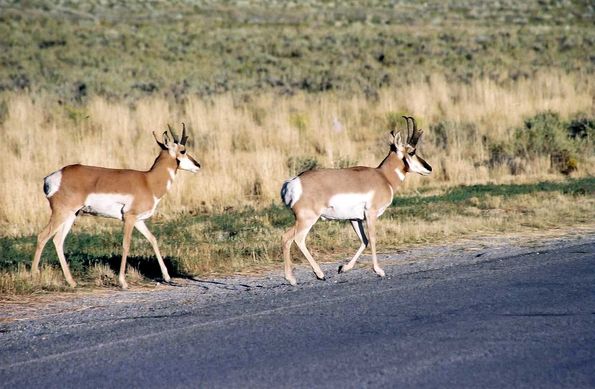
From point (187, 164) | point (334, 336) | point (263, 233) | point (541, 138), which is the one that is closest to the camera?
point (334, 336)

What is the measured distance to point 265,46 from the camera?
155 feet

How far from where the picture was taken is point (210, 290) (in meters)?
11.2

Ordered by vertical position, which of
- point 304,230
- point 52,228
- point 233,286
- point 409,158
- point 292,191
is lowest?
point 233,286

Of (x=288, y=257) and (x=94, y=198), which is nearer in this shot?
(x=288, y=257)

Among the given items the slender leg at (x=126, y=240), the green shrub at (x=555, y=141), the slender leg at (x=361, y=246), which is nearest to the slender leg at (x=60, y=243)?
the slender leg at (x=126, y=240)

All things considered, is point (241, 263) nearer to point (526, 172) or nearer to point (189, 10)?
point (526, 172)

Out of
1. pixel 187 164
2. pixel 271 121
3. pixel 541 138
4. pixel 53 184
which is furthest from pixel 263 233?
pixel 271 121

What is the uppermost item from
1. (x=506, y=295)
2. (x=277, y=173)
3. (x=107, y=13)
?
(x=107, y=13)

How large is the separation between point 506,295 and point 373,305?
4.51 feet

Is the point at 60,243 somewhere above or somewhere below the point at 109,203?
below

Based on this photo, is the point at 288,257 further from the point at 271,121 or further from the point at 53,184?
the point at 271,121

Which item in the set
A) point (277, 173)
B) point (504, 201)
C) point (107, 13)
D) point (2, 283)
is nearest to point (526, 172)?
point (504, 201)

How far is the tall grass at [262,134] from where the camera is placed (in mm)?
19422

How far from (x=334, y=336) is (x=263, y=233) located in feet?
24.2
